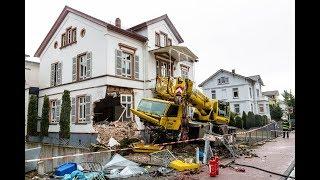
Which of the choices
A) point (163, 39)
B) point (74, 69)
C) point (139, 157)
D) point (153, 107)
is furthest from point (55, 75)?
point (139, 157)

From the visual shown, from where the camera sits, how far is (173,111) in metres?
17.0

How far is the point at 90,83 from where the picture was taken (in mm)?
22344

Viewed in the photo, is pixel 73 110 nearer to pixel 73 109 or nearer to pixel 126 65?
pixel 73 109

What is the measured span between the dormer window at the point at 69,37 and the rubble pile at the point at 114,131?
27.0 ft

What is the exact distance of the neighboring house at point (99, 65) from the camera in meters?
21.6

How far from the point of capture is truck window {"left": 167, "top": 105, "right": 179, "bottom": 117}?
16.8 metres

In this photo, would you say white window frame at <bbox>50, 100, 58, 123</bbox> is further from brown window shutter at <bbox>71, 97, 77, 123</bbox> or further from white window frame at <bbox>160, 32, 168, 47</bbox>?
white window frame at <bbox>160, 32, 168, 47</bbox>

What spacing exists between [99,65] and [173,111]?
782 cm

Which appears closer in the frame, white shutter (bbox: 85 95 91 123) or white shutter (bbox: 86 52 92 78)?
white shutter (bbox: 85 95 91 123)

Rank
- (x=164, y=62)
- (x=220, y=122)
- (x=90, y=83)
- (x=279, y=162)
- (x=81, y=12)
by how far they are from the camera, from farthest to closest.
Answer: (x=164, y=62) → (x=81, y=12) → (x=90, y=83) → (x=220, y=122) → (x=279, y=162)

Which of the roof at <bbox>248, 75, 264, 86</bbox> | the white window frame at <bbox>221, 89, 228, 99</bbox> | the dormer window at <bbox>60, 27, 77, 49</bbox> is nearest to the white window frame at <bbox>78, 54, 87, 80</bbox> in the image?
the dormer window at <bbox>60, 27, 77, 49</bbox>
